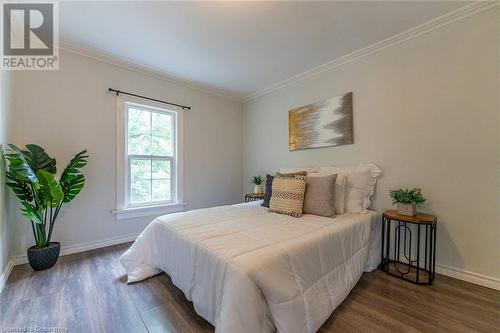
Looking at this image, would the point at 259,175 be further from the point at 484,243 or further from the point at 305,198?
the point at 484,243

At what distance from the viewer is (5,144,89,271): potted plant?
192 cm

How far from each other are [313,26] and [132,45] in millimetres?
2047

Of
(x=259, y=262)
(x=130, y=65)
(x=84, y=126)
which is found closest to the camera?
(x=259, y=262)

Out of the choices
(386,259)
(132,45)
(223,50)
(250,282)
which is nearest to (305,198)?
(386,259)

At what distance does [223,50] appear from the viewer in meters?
2.56

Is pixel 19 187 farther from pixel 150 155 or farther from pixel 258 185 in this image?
pixel 258 185

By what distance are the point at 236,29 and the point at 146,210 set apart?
2.64m

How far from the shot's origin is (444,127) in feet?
6.59

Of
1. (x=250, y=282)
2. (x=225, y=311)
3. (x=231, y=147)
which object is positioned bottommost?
(x=225, y=311)

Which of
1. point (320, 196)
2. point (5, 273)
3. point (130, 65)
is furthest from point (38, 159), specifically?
point (320, 196)

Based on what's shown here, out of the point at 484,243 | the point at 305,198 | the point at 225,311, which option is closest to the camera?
the point at 225,311

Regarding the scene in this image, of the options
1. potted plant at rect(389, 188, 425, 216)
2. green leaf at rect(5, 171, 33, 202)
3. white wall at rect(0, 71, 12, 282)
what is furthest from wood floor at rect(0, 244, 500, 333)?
green leaf at rect(5, 171, 33, 202)

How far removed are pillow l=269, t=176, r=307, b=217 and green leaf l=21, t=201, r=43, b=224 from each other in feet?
7.52

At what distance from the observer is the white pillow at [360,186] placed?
2.33m
